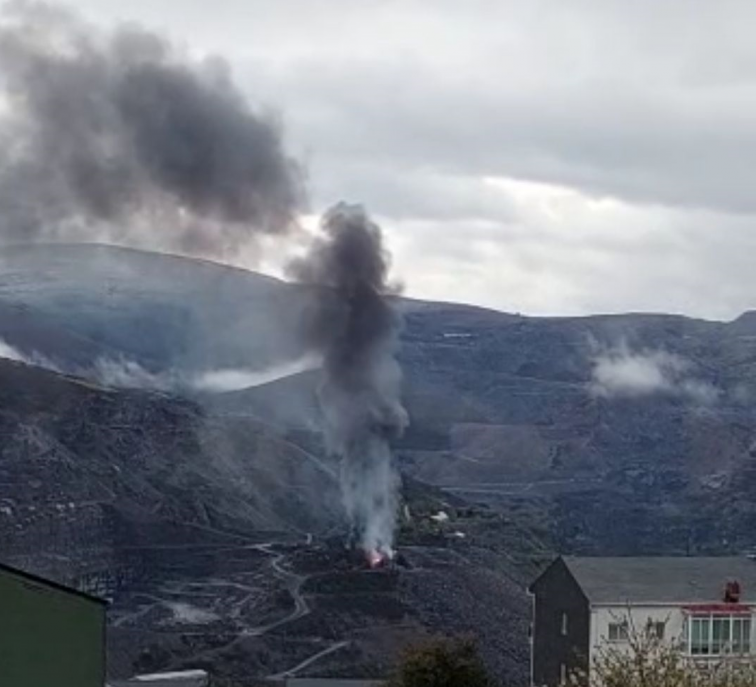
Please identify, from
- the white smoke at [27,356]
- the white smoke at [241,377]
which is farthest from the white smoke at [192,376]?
the white smoke at [27,356]

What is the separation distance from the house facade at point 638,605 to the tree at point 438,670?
2.35 meters

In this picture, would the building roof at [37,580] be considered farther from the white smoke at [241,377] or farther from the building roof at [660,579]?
the white smoke at [241,377]

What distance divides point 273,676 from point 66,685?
1803 inches

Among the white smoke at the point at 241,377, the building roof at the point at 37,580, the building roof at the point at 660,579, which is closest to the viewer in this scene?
the building roof at the point at 37,580

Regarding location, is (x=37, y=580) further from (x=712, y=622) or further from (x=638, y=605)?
(x=712, y=622)

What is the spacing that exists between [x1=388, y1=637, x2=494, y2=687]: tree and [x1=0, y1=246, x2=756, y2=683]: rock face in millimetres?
24245

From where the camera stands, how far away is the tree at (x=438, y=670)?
38.8 m

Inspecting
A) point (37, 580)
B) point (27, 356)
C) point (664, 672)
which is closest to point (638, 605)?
point (37, 580)

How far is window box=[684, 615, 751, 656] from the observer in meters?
40.5

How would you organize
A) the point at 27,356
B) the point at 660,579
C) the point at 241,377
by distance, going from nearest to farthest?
the point at 660,579 < the point at 27,356 < the point at 241,377

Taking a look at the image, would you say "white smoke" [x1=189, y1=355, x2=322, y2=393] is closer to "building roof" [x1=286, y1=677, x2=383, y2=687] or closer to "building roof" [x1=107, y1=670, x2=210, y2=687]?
"building roof" [x1=107, y1=670, x2=210, y2=687]

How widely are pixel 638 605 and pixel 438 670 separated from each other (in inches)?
233

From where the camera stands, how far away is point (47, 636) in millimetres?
20609

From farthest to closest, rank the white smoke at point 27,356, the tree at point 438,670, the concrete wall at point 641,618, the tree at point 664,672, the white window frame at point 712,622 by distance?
1. the white smoke at point 27,356
2. the concrete wall at point 641,618
3. the white window frame at point 712,622
4. the tree at point 438,670
5. the tree at point 664,672
